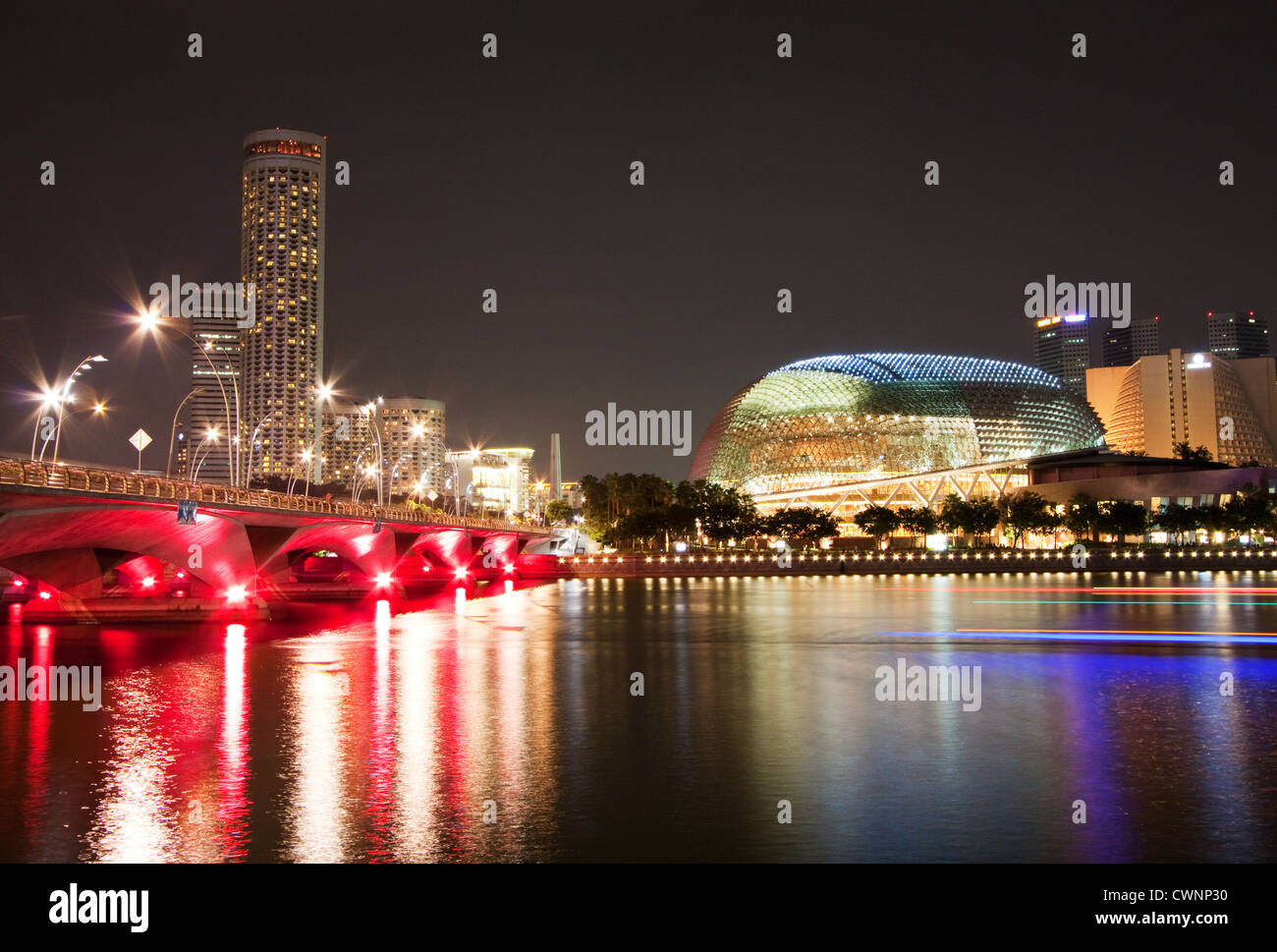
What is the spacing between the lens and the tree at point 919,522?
130 meters

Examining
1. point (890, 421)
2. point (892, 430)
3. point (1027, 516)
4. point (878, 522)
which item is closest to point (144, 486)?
point (878, 522)

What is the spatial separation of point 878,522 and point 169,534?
93.1m

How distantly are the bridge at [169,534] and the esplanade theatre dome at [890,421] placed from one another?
3263 inches

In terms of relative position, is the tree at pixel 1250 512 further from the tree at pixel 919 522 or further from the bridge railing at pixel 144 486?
the bridge railing at pixel 144 486

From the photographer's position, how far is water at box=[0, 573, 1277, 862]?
1458 cm

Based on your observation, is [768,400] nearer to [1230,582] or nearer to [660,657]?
[1230,582]

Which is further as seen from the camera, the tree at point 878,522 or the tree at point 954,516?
the tree at point 878,522

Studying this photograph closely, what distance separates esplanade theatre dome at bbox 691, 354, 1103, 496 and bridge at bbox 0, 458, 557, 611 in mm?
82879

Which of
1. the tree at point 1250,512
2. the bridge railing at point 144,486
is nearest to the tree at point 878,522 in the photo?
the tree at point 1250,512

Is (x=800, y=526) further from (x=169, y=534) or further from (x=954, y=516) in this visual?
(x=169, y=534)

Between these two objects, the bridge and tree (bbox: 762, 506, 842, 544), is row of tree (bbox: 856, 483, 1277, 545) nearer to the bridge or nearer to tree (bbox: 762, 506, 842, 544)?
tree (bbox: 762, 506, 842, 544)

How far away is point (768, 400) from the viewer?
180750 millimetres

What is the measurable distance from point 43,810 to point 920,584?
7310 centimetres

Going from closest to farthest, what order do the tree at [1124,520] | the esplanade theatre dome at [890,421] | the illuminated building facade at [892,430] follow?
the tree at [1124,520] → the illuminated building facade at [892,430] → the esplanade theatre dome at [890,421]
